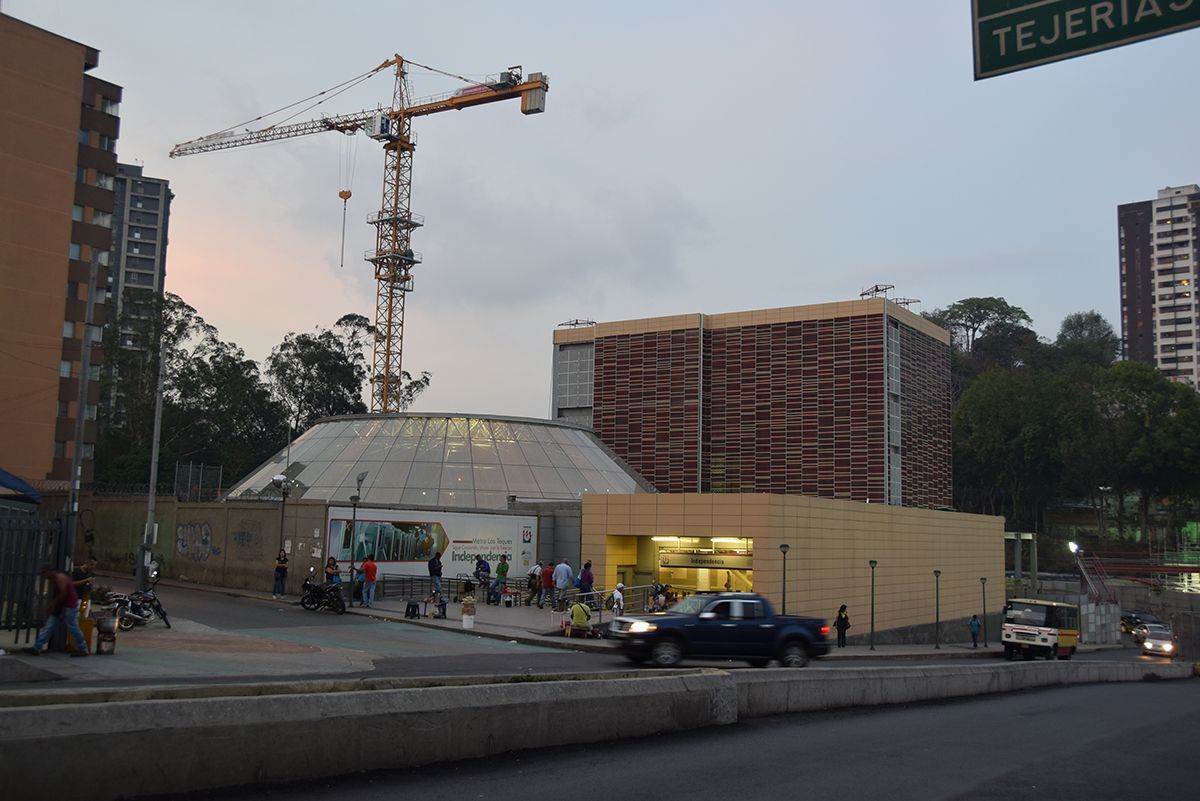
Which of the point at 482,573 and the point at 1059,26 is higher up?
the point at 1059,26

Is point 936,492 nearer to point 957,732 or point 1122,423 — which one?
point 1122,423

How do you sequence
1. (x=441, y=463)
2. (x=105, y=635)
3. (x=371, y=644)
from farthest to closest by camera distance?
(x=441, y=463) → (x=371, y=644) → (x=105, y=635)

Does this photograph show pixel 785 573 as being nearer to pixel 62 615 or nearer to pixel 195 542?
pixel 62 615

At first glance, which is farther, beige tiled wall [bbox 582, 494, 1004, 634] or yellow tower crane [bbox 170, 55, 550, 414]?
yellow tower crane [bbox 170, 55, 550, 414]

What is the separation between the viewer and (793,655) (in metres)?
19.2

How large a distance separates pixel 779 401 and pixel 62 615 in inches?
2439

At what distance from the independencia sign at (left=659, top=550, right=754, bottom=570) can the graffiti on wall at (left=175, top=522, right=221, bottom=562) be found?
17.1 m

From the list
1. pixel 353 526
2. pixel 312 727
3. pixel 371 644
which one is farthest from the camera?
pixel 353 526

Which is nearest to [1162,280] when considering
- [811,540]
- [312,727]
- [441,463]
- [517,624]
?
[811,540]

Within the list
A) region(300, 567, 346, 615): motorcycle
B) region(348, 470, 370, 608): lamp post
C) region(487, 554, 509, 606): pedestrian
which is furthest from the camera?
region(487, 554, 509, 606): pedestrian

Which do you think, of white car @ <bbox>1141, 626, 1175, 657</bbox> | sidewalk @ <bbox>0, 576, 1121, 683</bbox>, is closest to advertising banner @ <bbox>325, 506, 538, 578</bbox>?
sidewalk @ <bbox>0, 576, 1121, 683</bbox>

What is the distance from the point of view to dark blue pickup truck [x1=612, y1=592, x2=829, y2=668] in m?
18.4

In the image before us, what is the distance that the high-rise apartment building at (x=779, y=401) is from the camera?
68062 mm

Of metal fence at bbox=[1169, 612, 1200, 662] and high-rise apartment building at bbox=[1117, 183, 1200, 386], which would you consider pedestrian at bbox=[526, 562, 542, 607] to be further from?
high-rise apartment building at bbox=[1117, 183, 1200, 386]
